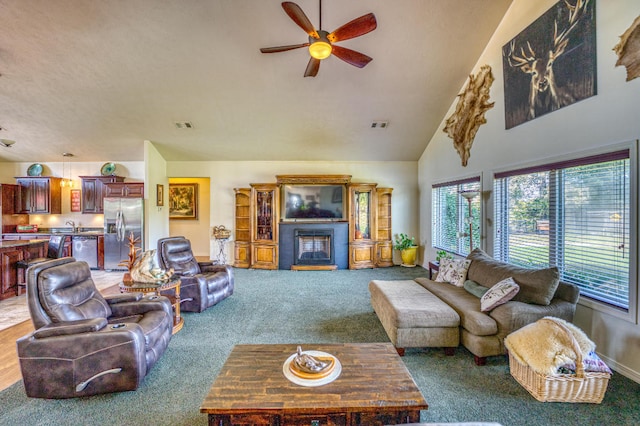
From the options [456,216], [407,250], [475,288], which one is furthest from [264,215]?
[475,288]

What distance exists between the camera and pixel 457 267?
12.5 ft

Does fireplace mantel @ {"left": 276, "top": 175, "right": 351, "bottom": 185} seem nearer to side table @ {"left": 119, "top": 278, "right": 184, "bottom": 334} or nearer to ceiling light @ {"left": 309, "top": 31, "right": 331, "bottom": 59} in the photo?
side table @ {"left": 119, "top": 278, "right": 184, "bottom": 334}

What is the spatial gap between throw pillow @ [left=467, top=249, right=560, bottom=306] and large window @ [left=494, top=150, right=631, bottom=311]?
0.51 metres

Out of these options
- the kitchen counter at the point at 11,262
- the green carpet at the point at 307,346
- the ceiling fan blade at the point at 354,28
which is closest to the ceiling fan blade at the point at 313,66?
the ceiling fan blade at the point at 354,28

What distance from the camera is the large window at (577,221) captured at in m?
2.59

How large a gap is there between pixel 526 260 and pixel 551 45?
102 inches

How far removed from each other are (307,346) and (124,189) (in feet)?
21.1

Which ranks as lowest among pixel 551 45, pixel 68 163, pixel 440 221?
pixel 440 221

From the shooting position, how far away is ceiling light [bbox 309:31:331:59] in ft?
8.80

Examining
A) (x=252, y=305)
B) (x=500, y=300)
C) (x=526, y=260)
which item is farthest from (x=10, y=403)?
(x=526, y=260)

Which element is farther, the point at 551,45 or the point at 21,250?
the point at 21,250

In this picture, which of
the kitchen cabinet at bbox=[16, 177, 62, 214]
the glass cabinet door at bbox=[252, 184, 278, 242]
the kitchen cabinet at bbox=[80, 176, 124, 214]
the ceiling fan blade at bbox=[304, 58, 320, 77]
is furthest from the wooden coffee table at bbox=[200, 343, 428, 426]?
the kitchen cabinet at bbox=[16, 177, 62, 214]

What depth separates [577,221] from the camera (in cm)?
302

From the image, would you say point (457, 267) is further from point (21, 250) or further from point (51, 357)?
point (21, 250)
